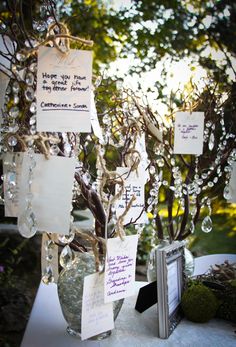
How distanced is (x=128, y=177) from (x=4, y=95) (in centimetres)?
33

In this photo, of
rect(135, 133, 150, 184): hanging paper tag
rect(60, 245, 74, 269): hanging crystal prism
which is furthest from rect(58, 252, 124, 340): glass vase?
rect(135, 133, 150, 184): hanging paper tag

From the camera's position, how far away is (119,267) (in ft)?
2.73

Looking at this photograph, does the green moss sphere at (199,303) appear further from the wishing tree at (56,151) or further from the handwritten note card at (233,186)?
the handwritten note card at (233,186)

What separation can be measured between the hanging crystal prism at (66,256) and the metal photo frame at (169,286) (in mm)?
195

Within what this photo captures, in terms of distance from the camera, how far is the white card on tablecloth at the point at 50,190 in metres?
0.72

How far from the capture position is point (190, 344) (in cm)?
87

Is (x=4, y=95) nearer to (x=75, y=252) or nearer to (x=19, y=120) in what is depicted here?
(x=19, y=120)

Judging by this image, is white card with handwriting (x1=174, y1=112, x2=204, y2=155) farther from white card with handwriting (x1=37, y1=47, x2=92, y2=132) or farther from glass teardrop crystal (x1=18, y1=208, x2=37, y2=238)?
glass teardrop crystal (x1=18, y1=208, x2=37, y2=238)

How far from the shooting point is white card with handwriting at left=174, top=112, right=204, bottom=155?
1252mm

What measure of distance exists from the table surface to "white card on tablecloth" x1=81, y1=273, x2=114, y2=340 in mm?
61

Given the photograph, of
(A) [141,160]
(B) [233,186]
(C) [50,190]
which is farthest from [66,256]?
(B) [233,186]

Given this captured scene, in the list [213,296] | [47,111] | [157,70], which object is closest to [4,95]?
[47,111]

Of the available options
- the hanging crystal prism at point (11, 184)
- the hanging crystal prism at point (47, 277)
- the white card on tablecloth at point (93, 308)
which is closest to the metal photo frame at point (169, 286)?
the white card on tablecloth at point (93, 308)

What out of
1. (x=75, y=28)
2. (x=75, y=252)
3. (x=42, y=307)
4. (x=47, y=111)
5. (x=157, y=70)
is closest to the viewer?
(x=47, y=111)
